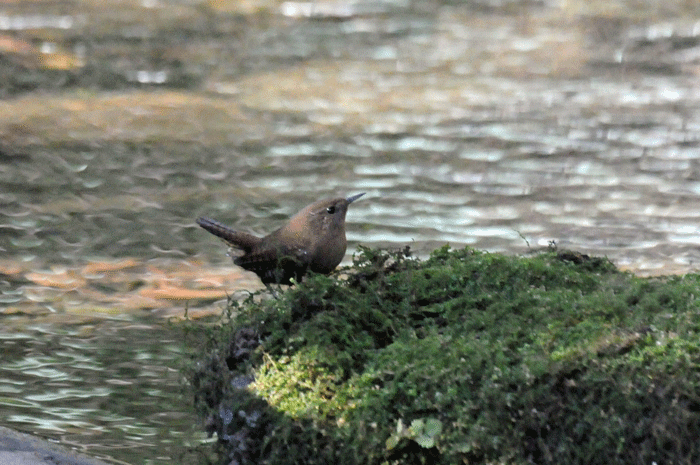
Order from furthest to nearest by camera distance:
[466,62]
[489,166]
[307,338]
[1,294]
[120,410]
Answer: [466,62]
[489,166]
[1,294]
[120,410]
[307,338]

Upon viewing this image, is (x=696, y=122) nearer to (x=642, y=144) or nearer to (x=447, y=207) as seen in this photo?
(x=642, y=144)

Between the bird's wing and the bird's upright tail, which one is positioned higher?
the bird's upright tail

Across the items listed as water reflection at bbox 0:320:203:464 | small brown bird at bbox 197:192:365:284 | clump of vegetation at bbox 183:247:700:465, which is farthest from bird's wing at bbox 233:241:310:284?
water reflection at bbox 0:320:203:464

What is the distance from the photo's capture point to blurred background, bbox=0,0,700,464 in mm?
5258

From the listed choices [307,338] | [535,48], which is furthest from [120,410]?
[535,48]

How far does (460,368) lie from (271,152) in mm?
5641

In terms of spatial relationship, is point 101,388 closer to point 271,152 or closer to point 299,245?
point 299,245

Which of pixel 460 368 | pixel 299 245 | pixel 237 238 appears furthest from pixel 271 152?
pixel 460 368

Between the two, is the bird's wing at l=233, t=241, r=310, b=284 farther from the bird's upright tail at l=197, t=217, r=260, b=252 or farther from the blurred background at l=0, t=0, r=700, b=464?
the blurred background at l=0, t=0, r=700, b=464

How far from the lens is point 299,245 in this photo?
351 centimetres

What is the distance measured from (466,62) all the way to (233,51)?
271cm

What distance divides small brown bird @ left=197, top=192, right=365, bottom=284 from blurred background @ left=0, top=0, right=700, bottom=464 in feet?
1.86

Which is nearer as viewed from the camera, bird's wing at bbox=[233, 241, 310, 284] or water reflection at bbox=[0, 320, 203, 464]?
bird's wing at bbox=[233, 241, 310, 284]

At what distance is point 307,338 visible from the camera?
2980mm
